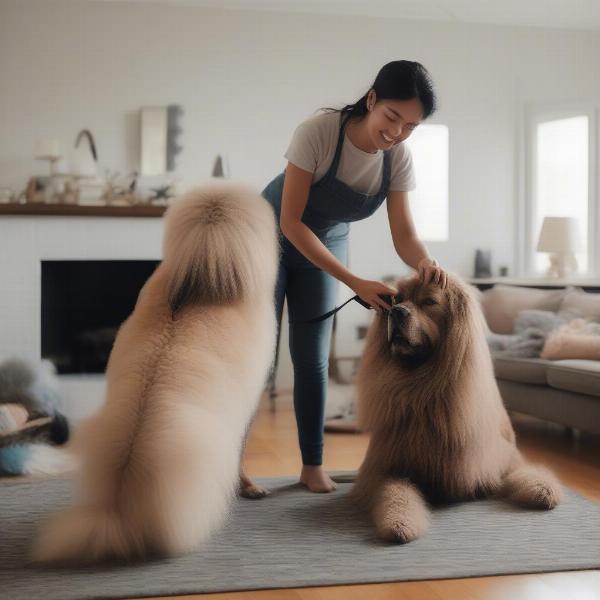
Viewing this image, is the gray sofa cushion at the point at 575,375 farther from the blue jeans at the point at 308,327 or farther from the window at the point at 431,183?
the window at the point at 431,183

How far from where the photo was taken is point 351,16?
5.76 metres

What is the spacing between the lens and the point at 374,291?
237 centimetres

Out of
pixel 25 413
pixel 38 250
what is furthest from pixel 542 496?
pixel 38 250

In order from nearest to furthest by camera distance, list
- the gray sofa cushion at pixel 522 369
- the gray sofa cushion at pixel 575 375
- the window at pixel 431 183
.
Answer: the gray sofa cushion at pixel 575 375 → the gray sofa cushion at pixel 522 369 → the window at pixel 431 183

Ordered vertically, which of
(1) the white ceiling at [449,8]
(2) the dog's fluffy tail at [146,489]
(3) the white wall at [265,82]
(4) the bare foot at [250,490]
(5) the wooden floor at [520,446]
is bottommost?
(5) the wooden floor at [520,446]

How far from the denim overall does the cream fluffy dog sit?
8.9 inches

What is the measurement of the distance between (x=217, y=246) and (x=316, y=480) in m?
0.90

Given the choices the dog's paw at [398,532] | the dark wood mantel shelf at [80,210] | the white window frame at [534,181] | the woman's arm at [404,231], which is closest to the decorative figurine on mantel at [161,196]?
the dark wood mantel shelf at [80,210]

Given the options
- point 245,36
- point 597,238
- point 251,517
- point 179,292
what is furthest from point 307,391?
point 597,238

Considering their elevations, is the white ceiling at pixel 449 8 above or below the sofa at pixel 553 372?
above

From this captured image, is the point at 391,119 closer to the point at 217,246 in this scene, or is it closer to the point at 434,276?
A: the point at 434,276

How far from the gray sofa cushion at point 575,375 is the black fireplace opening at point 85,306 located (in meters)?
2.29

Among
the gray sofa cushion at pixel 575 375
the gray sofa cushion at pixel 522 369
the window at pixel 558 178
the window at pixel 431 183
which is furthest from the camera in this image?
the window at pixel 558 178

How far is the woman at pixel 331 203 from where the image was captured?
227cm
